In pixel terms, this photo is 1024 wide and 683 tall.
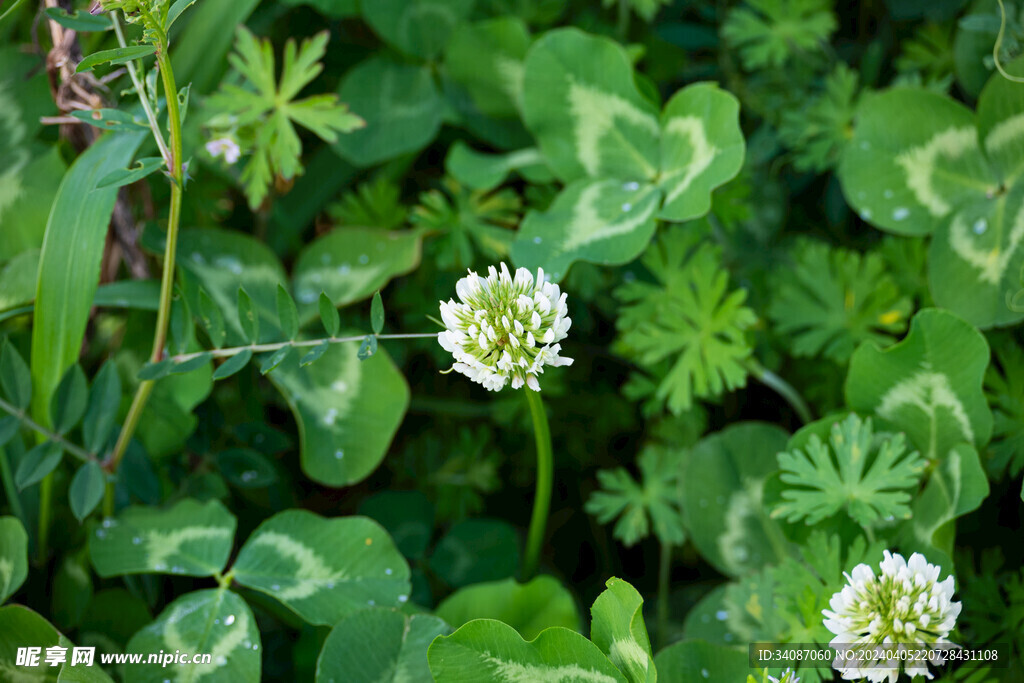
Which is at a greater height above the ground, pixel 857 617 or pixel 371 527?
pixel 857 617

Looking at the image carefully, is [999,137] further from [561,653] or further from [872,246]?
[561,653]

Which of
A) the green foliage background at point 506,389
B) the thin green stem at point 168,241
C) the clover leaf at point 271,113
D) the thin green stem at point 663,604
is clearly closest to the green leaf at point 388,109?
the green foliage background at point 506,389

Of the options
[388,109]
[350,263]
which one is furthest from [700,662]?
[388,109]

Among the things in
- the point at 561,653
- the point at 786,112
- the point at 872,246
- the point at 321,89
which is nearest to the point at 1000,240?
the point at 872,246

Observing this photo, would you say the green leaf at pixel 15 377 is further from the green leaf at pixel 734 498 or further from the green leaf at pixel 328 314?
the green leaf at pixel 734 498

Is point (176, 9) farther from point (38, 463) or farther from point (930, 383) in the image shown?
point (930, 383)

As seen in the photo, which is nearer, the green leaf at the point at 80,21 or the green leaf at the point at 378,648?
the green leaf at the point at 80,21

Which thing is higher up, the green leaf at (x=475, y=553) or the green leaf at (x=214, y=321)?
the green leaf at (x=214, y=321)
